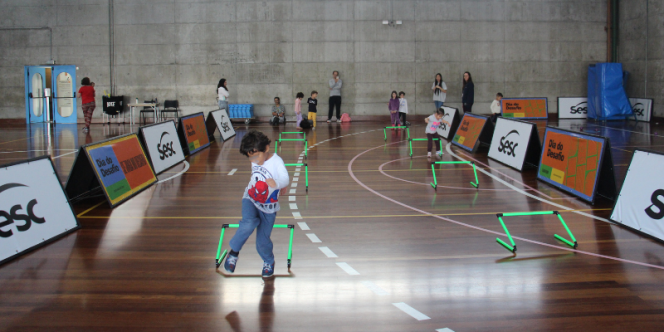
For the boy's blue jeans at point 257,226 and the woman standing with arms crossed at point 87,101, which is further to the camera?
the woman standing with arms crossed at point 87,101

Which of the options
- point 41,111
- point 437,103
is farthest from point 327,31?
point 41,111

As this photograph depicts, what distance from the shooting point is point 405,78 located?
27641 millimetres

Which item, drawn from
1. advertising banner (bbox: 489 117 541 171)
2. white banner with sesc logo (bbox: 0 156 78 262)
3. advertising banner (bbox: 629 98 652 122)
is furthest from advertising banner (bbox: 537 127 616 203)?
advertising banner (bbox: 629 98 652 122)

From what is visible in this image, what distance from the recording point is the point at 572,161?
35.5 ft

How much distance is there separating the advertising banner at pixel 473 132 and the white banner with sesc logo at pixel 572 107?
1173 cm

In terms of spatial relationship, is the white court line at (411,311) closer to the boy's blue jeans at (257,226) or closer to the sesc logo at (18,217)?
the boy's blue jeans at (257,226)

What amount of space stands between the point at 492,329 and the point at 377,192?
6212mm

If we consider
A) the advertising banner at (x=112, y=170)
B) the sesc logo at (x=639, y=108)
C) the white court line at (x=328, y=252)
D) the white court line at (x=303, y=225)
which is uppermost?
the sesc logo at (x=639, y=108)

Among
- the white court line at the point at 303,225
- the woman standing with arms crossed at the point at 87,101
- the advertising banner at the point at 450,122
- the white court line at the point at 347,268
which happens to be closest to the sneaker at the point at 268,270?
the white court line at the point at 347,268

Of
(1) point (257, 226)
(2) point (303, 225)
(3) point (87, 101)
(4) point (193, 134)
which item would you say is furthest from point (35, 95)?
(1) point (257, 226)

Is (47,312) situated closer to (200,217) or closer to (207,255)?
(207,255)

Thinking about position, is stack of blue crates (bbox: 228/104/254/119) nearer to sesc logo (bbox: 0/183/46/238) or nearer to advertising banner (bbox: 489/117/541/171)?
advertising banner (bbox: 489/117/541/171)

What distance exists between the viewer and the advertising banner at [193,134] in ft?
54.1

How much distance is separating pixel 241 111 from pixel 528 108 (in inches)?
580
